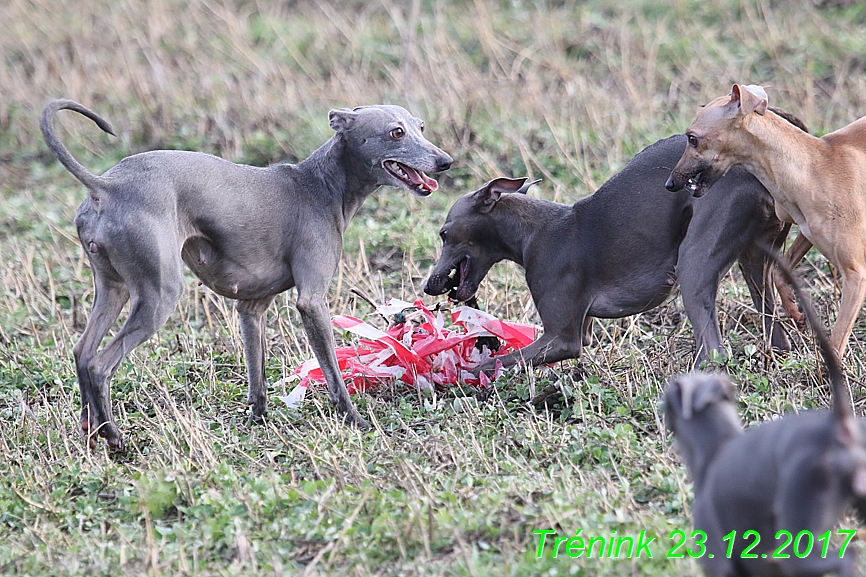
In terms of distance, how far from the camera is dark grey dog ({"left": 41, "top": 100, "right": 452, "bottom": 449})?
5.26m

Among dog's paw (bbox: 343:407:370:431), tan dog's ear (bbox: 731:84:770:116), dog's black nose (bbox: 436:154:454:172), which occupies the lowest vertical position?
dog's paw (bbox: 343:407:370:431)

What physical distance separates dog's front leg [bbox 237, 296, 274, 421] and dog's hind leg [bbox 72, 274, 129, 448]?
0.74 meters

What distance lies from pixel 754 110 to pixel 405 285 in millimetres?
3154

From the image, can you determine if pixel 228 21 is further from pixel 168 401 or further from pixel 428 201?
pixel 168 401

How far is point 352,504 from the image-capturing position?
4363 mm

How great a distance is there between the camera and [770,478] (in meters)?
2.94

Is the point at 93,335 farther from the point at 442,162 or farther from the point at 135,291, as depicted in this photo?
the point at 442,162

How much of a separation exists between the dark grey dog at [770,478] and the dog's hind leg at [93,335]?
10.3 feet

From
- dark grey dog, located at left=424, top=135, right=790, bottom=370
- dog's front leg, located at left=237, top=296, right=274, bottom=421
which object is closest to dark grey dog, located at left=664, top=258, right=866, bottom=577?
dark grey dog, located at left=424, top=135, right=790, bottom=370

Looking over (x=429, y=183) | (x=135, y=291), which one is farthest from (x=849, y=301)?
(x=135, y=291)

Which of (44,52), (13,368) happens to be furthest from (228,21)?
(13,368)

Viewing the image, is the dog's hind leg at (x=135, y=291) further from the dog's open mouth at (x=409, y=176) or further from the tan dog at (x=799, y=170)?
the tan dog at (x=799, y=170)

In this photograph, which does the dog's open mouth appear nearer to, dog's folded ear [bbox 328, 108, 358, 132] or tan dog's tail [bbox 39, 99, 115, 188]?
dog's folded ear [bbox 328, 108, 358, 132]

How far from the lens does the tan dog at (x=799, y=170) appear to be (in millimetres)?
5234
